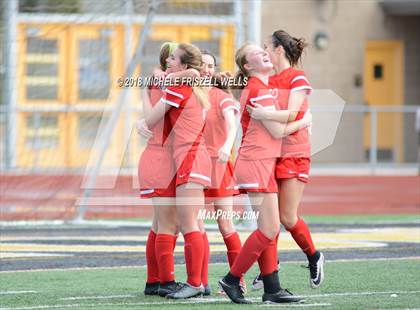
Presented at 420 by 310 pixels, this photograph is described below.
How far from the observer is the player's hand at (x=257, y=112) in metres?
7.64

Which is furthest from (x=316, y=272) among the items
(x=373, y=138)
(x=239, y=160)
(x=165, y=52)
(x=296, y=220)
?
(x=373, y=138)

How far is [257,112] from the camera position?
7656 millimetres

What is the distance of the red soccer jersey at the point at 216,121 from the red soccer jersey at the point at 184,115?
0.37 metres

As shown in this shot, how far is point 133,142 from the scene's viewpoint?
18.2m

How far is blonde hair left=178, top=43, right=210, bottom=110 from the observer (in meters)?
7.94

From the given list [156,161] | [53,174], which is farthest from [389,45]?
[156,161]

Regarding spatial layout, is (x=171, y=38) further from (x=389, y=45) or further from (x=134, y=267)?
(x=134, y=267)

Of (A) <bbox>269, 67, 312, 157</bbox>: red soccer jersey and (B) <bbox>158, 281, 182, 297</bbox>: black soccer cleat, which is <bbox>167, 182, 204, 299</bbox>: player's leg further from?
(A) <bbox>269, 67, 312, 157</bbox>: red soccer jersey

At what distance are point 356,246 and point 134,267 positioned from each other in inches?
107

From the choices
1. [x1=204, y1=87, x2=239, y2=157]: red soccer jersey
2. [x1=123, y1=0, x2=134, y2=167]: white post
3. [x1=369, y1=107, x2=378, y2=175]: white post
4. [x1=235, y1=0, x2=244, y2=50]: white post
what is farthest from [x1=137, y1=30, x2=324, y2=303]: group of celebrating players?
[x1=369, y1=107, x2=378, y2=175]: white post

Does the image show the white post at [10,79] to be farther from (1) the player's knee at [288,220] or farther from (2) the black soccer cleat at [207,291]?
(1) the player's knee at [288,220]

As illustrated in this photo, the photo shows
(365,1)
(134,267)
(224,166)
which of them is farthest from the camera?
(365,1)

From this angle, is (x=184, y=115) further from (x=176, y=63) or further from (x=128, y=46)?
(x=128, y=46)

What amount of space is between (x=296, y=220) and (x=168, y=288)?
3.21ft
